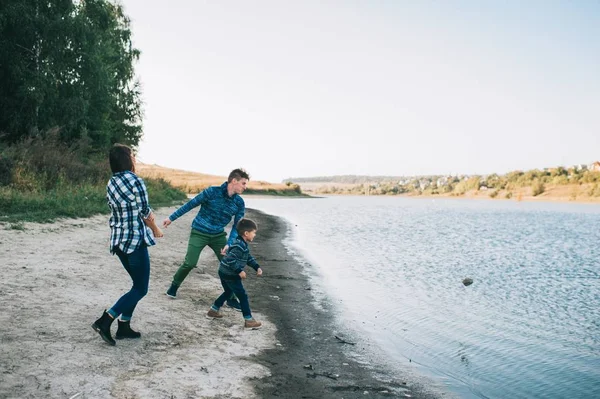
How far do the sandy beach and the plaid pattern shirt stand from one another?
4.02ft

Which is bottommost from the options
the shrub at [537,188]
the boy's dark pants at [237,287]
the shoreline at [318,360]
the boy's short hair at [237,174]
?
the shoreline at [318,360]

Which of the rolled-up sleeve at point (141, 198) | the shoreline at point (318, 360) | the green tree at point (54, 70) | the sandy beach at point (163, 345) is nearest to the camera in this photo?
the sandy beach at point (163, 345)

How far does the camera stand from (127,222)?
4.73m

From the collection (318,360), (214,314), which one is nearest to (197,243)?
(214,314)

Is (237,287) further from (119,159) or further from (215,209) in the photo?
(119,159)

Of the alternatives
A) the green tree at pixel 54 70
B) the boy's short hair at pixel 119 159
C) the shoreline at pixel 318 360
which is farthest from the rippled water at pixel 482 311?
the green tree at pixel 54 70

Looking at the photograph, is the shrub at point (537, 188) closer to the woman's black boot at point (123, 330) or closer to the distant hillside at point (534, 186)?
the distant hillside at point (534, 186)

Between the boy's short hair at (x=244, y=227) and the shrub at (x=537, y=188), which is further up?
the shrub at (x=537, y=188)

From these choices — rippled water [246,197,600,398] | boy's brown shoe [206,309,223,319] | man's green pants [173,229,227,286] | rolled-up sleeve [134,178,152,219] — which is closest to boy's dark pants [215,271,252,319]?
boy's brown shoe [206,309,223,319]

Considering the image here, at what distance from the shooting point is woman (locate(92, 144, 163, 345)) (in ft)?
15.5

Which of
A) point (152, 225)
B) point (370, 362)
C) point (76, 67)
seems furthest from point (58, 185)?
point (370, 362)

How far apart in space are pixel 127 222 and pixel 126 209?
0.14 metres

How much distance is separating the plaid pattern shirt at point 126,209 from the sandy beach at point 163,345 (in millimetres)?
1227

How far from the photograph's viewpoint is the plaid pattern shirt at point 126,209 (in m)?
4.70
